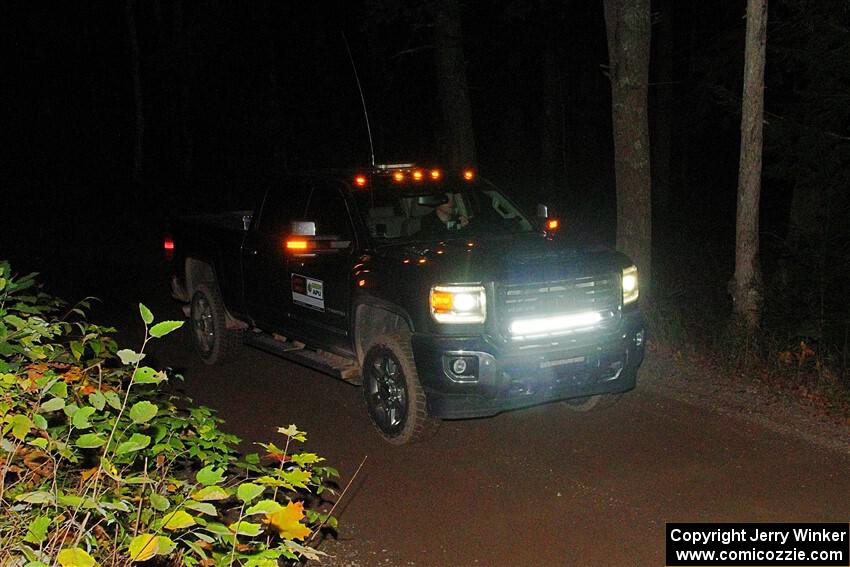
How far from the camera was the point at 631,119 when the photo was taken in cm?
1200

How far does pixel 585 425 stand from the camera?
27.5ft

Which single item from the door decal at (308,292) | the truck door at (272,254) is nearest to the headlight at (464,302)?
the door decal at (308,292)

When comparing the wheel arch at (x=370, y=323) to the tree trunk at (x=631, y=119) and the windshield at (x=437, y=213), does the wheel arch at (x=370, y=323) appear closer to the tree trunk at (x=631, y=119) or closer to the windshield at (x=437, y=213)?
the windshield at (x=437, y=213)

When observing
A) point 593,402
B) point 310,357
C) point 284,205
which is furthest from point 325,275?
point 593,402

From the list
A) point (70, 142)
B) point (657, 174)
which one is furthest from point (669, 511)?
point (70, 142)

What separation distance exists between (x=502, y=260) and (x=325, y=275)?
1798 mm

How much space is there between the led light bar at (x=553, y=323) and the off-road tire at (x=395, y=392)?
0.82 meters

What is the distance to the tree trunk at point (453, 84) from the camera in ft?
55.8

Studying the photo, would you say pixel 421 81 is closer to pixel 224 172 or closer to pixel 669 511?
pixel 224 172

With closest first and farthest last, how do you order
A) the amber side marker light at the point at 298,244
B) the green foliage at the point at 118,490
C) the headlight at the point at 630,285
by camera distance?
the green foliage at the point at 118,490
the headlight at the point at 630,285
the amber side marker light at the point at 298,244

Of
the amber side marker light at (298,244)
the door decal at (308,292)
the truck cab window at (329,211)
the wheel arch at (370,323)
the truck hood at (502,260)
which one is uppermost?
the truck cab window at (329,211)

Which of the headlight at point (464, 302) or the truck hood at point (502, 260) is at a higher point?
the truck hood at point (502, 260)

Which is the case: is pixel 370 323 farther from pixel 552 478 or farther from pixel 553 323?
pixel 552 478

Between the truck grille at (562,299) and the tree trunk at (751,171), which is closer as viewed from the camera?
the truck grille at (562,299)
